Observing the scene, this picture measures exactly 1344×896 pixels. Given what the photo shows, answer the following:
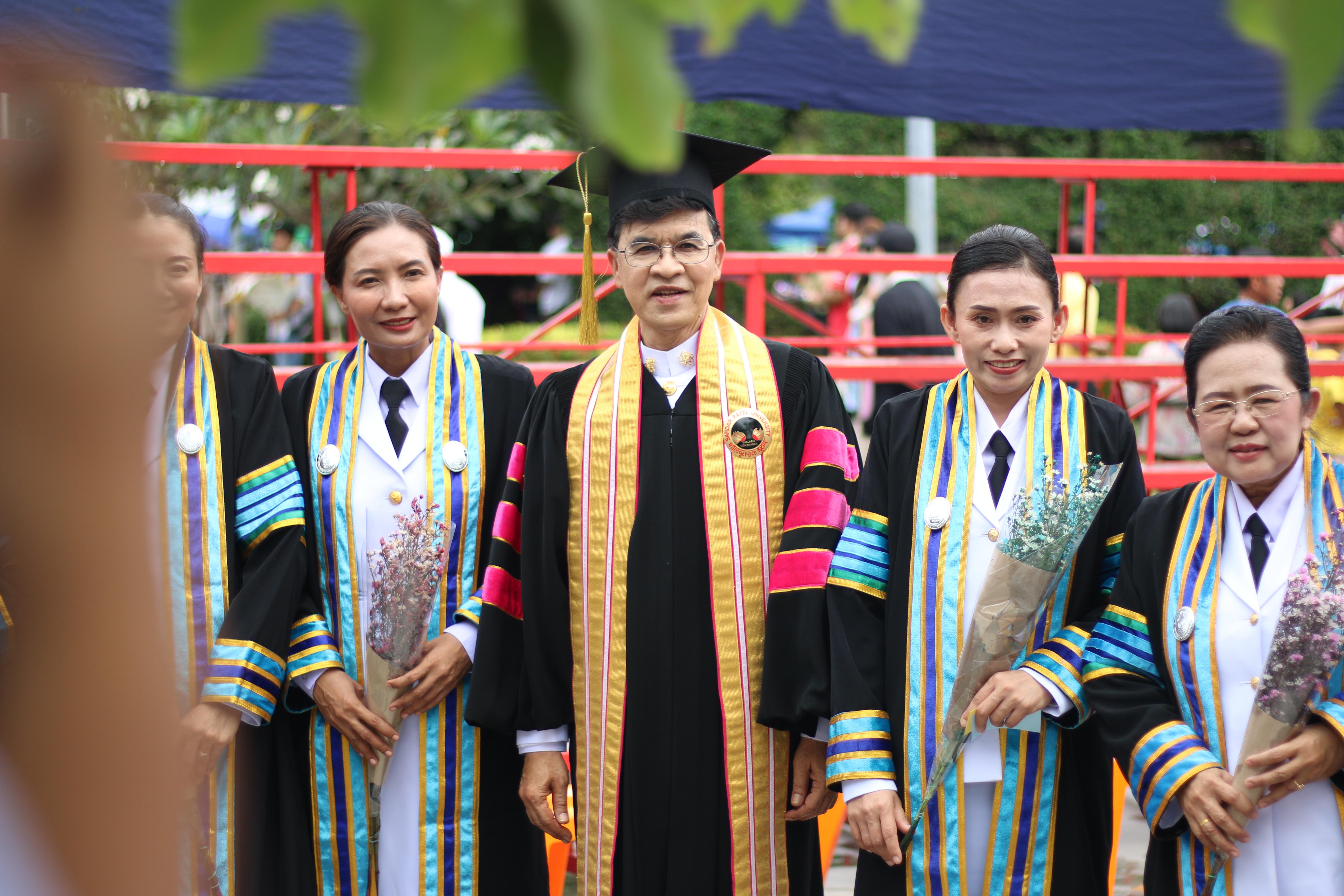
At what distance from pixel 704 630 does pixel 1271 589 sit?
1194 millimetres

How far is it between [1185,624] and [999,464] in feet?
1.68

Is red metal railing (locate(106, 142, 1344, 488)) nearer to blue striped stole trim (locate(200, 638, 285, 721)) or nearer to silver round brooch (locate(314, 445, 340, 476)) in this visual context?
silver round brooch (locate(314, 445, 340, 476))

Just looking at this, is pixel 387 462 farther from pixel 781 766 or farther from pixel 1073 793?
pixel 1073 793

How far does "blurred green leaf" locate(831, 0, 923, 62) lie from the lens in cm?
96

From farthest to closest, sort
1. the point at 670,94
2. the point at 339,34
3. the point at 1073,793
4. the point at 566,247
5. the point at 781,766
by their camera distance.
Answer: the point at 566,247
the point at 339,34
the point at 781,766
the point at 1073,793
the point at 670,94

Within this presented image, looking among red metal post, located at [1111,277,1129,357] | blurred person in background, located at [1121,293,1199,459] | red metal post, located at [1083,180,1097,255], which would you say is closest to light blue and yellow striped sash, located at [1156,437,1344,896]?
Result: red metal post, located at [1083,180,1097,255]

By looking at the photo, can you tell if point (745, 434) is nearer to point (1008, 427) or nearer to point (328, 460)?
point (1008, 427)

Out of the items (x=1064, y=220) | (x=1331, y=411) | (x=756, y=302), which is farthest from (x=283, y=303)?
(x=1331, y=411)

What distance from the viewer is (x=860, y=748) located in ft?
8.39

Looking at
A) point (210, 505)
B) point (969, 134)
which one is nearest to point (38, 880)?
point (210, 505)

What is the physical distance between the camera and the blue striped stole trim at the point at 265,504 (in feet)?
9.37

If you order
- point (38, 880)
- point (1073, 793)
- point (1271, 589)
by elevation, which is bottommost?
point (1073, 793)

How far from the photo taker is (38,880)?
1264 millimetres

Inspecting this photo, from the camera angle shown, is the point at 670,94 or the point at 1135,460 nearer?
the point at 670,94
